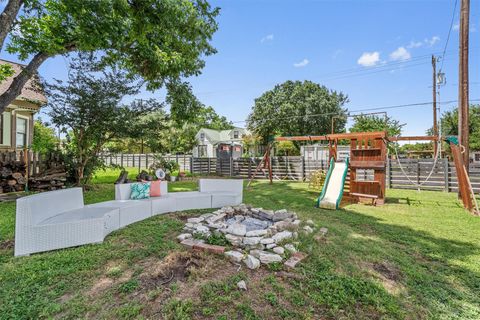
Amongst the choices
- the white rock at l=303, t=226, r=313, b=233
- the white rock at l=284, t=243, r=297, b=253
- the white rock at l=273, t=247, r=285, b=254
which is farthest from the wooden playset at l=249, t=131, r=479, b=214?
the white rock at l=273, t=247, r=285, b=254

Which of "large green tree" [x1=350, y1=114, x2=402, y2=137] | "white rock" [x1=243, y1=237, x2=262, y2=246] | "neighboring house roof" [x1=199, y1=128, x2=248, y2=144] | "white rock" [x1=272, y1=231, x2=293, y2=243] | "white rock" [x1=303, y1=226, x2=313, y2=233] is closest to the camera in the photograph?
"white rock" [x1=243, y1=237, x2=262, y2=246]

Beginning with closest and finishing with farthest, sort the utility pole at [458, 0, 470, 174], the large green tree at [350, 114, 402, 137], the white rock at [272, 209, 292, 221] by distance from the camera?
1. the white rock at [272, 209, 292, 221]
2. the utility pole at [458, 0, 470, 174]
3. the large green tree at [350, 114, 402, 137]

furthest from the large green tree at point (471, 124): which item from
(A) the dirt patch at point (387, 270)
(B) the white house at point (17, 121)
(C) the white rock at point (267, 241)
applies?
(B) the white house at point (17, 121)

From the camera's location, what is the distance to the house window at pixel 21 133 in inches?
385

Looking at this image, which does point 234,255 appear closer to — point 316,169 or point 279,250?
point 279,250

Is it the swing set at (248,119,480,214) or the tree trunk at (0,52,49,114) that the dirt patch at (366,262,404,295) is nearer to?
the swing set at (248,119,480,214)

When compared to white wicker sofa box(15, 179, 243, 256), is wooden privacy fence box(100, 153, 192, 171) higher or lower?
higher

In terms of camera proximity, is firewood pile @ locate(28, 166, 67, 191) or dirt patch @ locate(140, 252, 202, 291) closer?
dirt patch @ locate(140, 252, 202, 291)

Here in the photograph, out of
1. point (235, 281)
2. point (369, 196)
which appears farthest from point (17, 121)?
point (369, 196)

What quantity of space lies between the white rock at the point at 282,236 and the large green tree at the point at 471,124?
90.0 feet

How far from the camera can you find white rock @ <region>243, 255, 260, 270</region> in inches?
100

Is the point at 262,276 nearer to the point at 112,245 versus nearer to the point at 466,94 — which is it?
the point at 112,245

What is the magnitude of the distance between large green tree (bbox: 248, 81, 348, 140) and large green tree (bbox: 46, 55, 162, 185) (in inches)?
718

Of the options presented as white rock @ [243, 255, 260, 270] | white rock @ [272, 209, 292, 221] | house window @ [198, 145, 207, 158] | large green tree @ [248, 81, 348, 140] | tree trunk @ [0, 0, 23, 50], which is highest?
large green tree @ [248, 81, 348, 140]
